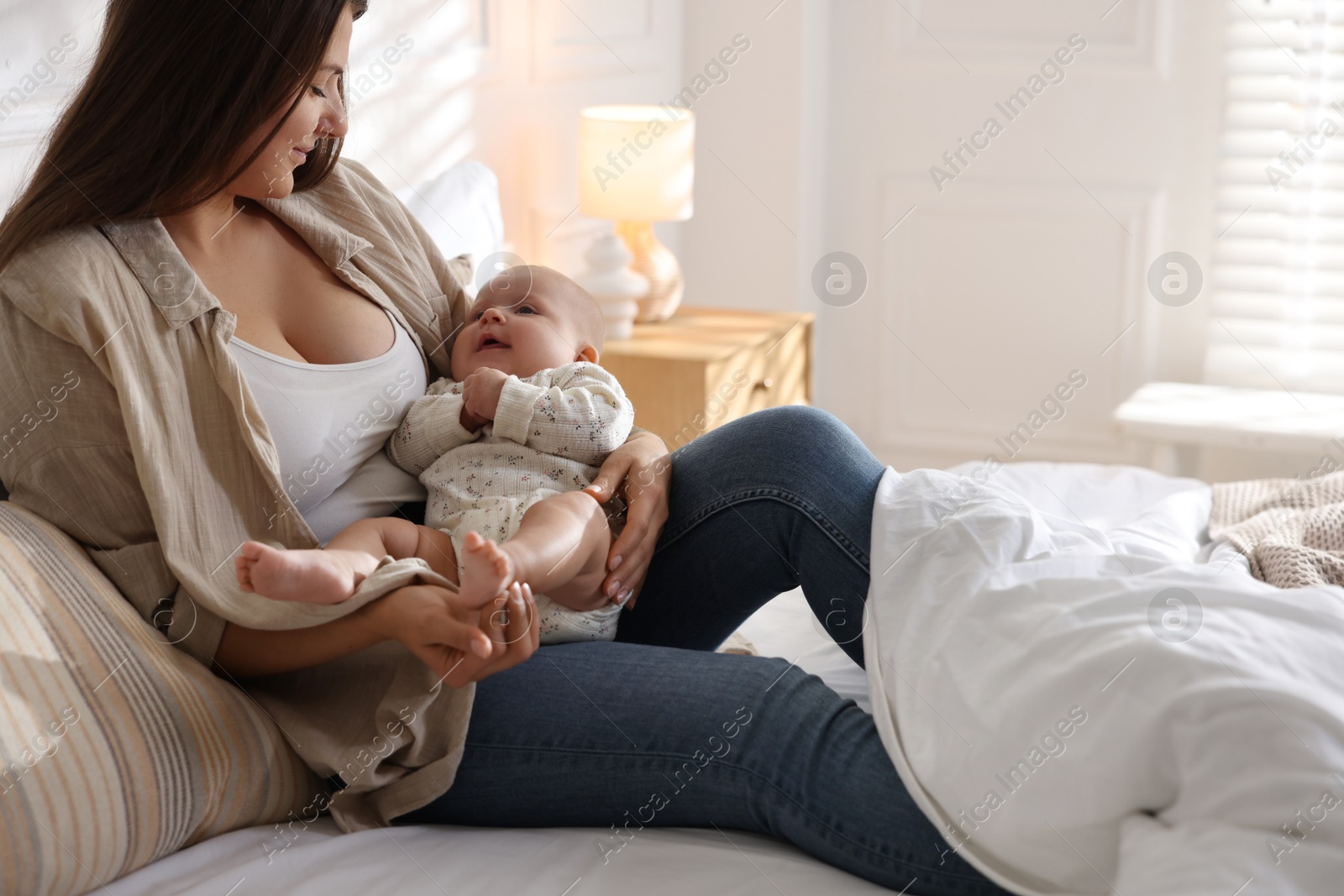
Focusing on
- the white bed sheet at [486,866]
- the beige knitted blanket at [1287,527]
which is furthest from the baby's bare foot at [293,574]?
the beige knitted blanket at [1287,527]

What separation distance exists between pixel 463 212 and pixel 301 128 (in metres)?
0.78

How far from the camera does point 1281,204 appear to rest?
2.92 meters

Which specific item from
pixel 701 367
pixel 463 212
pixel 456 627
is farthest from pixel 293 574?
pixel 701 367

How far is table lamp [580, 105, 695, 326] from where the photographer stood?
2475 millimetres

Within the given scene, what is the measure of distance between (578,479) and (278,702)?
368 mm

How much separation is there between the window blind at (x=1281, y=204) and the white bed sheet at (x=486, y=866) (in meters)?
2.48

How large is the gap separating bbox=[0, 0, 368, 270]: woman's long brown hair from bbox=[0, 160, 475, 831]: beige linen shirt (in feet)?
0.10

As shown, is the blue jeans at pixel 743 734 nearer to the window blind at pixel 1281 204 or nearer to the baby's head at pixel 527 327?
the baby's head at pixel 527 327

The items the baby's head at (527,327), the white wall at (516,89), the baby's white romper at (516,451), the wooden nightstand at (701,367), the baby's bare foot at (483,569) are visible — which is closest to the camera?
the baby's bare foot at (483,569)

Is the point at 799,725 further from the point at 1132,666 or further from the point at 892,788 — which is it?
the point at 1132,666

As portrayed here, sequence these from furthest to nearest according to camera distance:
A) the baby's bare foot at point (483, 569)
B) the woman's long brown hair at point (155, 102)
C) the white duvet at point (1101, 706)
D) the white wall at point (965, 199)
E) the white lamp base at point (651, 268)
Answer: the white wall at point (965, 199) < the white lamp base at point (651, 268) < the woman's long brown hair at point (155, 102) < the baby's bare foot at point (483, 569) < the white duvet at point (1101, 706)

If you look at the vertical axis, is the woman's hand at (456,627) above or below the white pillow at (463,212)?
below

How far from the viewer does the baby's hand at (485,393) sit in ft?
4.08

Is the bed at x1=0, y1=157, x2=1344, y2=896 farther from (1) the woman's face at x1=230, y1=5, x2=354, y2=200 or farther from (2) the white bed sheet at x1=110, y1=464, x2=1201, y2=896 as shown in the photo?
(1) the woman's face at x1=230, y1=5, x2=354, y2=200
